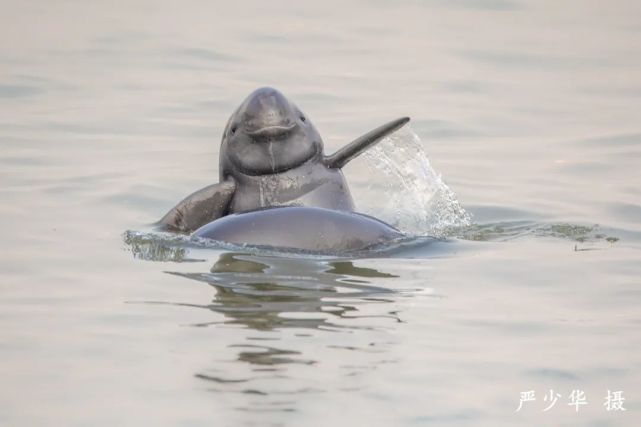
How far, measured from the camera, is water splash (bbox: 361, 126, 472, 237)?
12.0 metres

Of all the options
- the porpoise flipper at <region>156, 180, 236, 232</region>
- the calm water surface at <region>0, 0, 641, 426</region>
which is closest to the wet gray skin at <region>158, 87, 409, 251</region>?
the porpoise flipper at <region>156, 180, 236, 232</region>

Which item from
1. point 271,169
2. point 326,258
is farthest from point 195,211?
point 326,258

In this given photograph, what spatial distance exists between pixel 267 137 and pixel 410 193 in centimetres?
194

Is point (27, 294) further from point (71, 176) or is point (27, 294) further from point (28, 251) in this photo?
point (71, 176)

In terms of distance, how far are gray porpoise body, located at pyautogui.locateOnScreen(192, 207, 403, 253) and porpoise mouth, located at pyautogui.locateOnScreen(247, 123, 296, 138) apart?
1175mm

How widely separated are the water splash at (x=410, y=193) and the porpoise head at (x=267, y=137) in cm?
99

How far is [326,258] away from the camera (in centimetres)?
980

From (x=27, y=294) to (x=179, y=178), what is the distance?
4541 millimetres

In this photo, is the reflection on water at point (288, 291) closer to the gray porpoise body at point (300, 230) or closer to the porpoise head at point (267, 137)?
the gray porpoise body at point (300, 230)

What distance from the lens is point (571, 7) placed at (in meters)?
22.1

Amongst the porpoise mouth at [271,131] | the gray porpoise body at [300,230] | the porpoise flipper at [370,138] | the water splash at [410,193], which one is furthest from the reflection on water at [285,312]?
the water splash at [410,193]

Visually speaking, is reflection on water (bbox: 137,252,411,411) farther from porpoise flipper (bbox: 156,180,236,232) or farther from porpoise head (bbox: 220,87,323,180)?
porpoise head (bbox: 220,87,323,180)

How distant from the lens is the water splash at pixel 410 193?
1195 centimetres

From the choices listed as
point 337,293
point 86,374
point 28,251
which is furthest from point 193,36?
point 86,374
